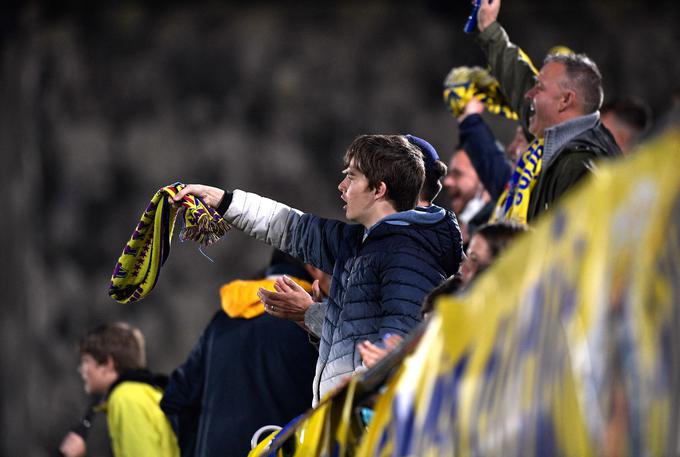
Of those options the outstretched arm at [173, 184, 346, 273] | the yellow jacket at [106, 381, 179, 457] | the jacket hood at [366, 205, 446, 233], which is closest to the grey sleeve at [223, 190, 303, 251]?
the outstretched arm at [173, 184, 346, 273]

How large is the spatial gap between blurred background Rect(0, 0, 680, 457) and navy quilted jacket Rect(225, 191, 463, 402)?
2.31 meters

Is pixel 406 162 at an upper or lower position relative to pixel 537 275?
upper

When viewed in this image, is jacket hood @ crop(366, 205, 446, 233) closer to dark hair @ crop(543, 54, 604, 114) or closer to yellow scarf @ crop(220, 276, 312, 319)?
dark hair @ crop(543, 54, 604, 114)

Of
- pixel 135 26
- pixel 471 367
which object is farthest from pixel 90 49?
pixel 471 367

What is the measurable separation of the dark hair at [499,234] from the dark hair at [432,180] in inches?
37.7

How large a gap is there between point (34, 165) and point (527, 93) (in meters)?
3.08

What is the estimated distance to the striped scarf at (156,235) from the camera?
133 inches

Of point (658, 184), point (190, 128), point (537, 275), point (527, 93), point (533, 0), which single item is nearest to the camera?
point (658, 184)

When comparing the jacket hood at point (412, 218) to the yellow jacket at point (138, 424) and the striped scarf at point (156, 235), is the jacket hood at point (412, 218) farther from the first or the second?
the yellow jacket at point (138, 424)

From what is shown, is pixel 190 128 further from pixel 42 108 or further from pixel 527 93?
pixel 527 93

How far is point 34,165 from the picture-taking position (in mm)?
6426

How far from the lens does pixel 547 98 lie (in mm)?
3809

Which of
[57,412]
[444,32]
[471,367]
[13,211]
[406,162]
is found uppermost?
[444,32]

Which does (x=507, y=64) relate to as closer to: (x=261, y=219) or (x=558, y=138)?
(x=558, y=138)
